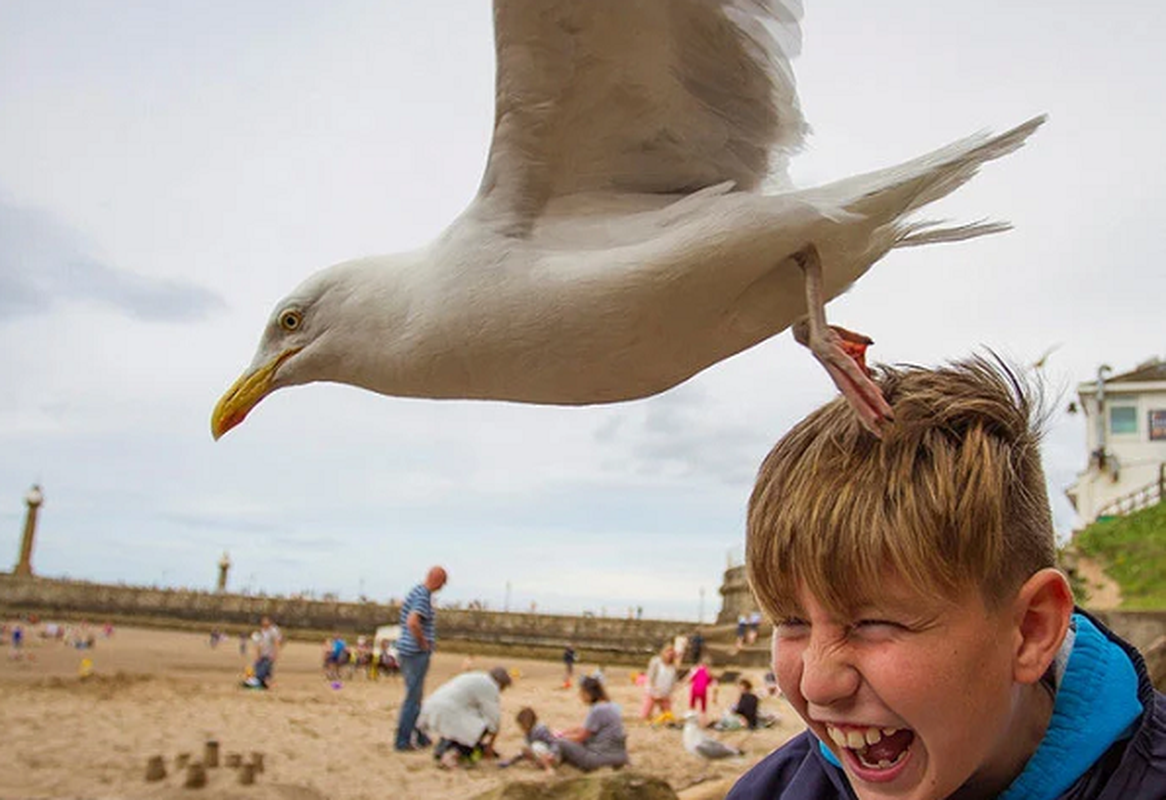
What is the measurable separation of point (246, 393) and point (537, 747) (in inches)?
251

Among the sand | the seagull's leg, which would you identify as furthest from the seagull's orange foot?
the sand

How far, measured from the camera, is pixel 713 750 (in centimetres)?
841

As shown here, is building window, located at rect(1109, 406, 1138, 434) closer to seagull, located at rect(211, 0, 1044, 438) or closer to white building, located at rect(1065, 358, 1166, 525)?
white building, located at rect(1065, 358, 1166, 525)

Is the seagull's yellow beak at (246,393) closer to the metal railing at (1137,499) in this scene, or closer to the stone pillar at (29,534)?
the metal railing at (1137,499)

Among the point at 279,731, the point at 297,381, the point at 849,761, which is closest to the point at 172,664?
the point at 279,731

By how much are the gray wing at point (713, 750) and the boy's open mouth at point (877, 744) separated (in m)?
7.47

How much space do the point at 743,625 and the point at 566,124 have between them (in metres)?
19.7

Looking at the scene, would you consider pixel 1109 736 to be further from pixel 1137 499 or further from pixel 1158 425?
pixel 1158 425

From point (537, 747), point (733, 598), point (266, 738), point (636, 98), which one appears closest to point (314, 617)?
point (733, 598)

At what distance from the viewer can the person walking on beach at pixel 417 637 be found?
7.96 metres

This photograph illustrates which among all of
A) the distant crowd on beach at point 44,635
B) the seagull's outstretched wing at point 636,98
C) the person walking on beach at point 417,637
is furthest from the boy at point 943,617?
the distant crowd on beach at point 44,635

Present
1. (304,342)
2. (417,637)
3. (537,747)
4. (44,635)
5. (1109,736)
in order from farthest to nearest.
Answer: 1. (44,635)
2. (537,747)
3. (417,637)
4. (304,342)
5. (1109,736)

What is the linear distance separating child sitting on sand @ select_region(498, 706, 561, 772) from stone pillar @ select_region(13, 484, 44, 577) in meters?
42.3

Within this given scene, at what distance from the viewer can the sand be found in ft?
23.0
